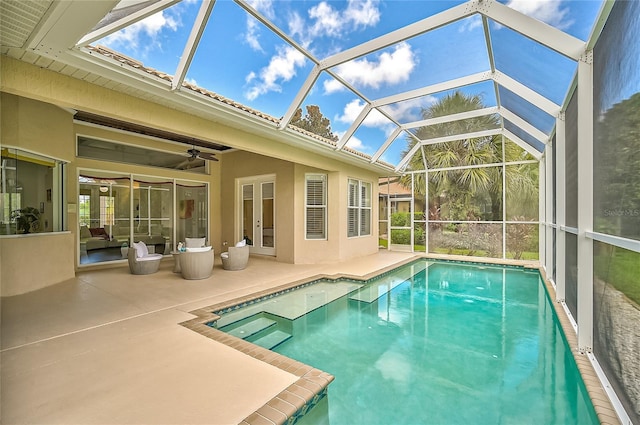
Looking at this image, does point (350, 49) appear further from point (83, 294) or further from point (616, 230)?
point (83, 294)

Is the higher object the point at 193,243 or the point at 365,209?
the point at 365,209

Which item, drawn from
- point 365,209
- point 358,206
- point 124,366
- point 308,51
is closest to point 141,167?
point 308,51

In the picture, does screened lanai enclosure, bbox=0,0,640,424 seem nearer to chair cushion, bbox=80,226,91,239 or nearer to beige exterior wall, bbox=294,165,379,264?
beige exterior wall, bbox=294,165,379,264

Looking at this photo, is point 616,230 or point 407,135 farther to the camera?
point 407,135

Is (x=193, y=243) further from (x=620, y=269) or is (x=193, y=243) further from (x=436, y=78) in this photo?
(x=620, y=269)

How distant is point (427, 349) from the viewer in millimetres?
3791

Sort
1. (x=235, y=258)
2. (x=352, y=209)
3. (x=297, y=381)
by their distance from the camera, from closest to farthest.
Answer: (x=297, y=381)
(x=235, y=258)
(x=352, y=209)

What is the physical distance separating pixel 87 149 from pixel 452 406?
9832mm

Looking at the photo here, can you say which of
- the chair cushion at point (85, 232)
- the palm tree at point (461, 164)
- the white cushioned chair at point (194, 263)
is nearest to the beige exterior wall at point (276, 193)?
the white cushioned chair at point (194, 263)

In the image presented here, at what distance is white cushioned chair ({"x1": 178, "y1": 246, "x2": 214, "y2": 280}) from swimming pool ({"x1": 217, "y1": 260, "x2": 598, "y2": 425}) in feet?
6.72

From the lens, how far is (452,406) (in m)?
2.67

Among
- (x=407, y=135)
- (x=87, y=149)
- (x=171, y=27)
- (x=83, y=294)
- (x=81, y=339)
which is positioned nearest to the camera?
(x=81, y=339)

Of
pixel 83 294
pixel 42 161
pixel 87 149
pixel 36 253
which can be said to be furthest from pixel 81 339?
pixel 87 149

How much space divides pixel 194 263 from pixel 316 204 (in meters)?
4.22
